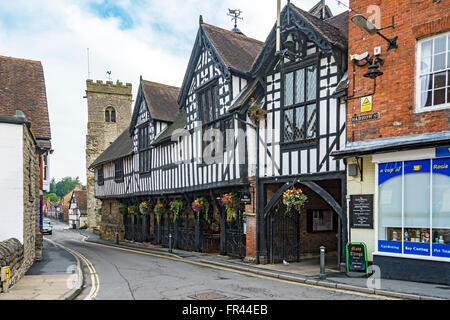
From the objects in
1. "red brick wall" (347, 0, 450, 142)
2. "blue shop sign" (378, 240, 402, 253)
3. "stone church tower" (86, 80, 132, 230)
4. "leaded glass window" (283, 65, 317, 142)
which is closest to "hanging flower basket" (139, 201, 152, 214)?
"leaded glass window" (283, 65, 317, 142)

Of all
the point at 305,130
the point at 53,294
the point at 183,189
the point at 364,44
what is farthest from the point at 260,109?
the point at 53,294

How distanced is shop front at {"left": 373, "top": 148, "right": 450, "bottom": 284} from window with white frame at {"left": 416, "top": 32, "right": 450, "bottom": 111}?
1243mm

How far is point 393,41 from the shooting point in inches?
407

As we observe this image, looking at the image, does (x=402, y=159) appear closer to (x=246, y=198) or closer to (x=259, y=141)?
(x=259, y=141)

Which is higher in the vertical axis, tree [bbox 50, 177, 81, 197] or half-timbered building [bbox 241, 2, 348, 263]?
half-timbered building [bbox 241, 2, 348, 263]

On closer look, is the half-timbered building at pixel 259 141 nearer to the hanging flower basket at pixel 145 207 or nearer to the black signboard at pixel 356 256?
the black signboard at pixel 356 256

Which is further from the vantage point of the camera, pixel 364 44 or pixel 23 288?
pixel 364 44

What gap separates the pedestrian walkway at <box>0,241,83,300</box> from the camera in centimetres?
898

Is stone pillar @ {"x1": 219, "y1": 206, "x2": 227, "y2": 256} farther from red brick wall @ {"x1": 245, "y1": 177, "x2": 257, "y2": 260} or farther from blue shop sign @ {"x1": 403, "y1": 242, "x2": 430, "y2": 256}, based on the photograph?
blue shop sign @ {"x1": 403, "y1": 242, "x2": 430, "y2": 256}

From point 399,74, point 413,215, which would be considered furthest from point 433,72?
point 413,215

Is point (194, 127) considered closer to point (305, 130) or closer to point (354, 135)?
point (305, 130)

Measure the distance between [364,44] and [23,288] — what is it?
432 inches

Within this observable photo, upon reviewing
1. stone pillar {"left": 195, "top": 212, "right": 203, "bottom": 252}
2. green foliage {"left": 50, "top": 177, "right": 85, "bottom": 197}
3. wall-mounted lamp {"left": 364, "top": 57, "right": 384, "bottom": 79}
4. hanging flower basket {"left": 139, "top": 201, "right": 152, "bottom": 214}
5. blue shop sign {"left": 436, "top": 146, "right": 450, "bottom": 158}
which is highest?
wall-mounted lamp {"left": 364, "top": 57, "right": 384, "bottom": 79}

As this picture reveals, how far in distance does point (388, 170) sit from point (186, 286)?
590 centimetres
